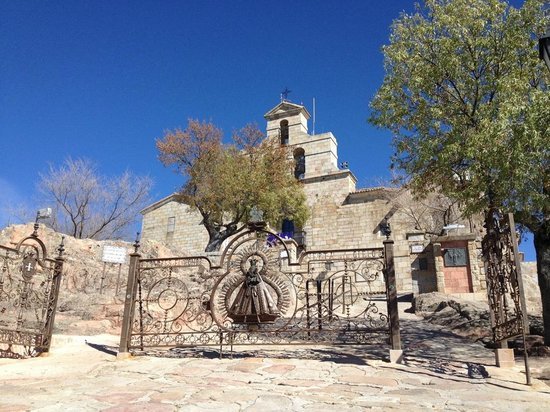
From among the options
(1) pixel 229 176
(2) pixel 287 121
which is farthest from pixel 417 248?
(2) pixel 287 121

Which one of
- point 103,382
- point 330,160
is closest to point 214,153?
point 330,160

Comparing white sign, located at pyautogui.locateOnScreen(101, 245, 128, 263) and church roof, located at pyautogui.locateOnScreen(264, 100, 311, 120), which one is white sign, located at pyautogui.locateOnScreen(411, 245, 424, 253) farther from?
church roof, located at pyautogui.locateOnScreen(264, 100, 311, 120)

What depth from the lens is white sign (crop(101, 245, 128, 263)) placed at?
40.2 feet

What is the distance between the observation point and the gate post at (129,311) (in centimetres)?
662

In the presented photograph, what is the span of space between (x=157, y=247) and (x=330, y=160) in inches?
542

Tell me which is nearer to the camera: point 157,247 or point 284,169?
point 157,247

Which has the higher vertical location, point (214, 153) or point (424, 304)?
point (214, 153)

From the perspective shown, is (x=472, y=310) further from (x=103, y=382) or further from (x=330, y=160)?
(x=330, y=160)

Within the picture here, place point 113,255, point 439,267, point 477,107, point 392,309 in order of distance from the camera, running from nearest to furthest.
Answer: point 392,309, point 477,107, point 113,255, point 439,267

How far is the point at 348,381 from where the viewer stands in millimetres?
4719

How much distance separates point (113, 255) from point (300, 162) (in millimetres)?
18495

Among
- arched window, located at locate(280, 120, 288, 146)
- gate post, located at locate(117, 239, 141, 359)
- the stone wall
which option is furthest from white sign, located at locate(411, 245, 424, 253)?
the stone wall

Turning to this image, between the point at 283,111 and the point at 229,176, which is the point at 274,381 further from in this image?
the point at 283,111

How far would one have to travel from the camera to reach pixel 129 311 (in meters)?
6.83
